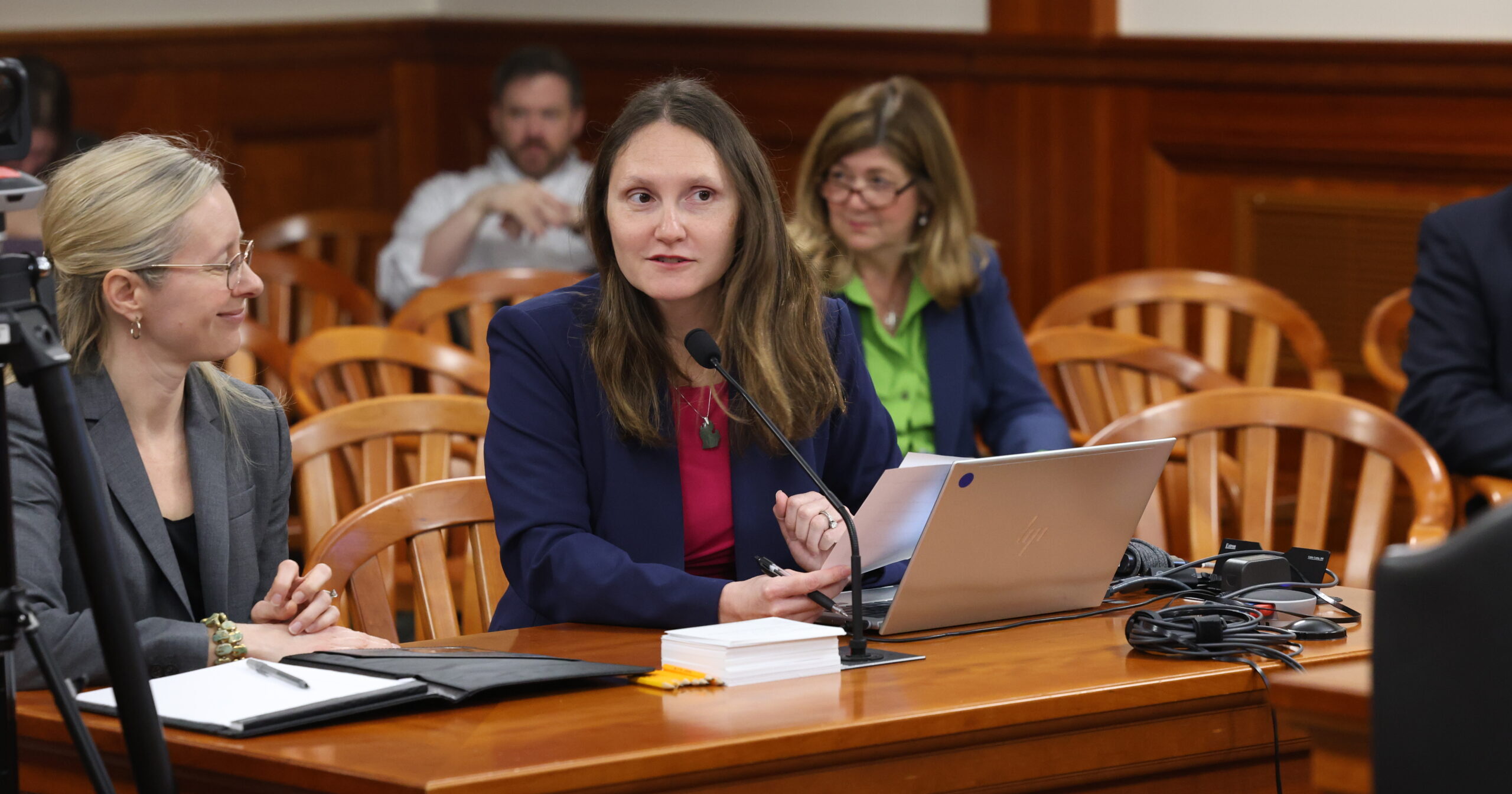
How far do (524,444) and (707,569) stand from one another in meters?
0.28

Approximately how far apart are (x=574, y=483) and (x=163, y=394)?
1.59ft

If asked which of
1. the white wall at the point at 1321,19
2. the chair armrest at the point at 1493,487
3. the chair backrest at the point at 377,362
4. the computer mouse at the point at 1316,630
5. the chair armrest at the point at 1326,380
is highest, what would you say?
the white wall at the point at 1321,19

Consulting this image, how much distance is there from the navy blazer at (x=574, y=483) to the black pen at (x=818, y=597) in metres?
0.07

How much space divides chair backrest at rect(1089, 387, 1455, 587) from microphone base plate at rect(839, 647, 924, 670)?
880 millimetres

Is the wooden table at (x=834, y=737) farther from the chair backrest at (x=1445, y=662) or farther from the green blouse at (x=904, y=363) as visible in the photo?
the green blouse at (x=904, y=363)

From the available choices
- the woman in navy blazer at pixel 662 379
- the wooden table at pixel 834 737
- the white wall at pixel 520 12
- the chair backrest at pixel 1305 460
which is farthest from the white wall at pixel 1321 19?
the wooden table at pixel 834 737

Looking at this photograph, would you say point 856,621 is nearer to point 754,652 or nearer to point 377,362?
point 754,652

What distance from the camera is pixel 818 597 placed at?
196cm

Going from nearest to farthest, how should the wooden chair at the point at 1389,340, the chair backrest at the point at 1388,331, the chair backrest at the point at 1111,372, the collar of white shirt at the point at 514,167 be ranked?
the chair backrest at the point at 1111,372 → the wooden chair at the point at 1389,340 → the chair backrest at the point at 1388,331 → the collar of white shirt at the point at 514,167

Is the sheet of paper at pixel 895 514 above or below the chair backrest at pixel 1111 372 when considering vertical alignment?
above

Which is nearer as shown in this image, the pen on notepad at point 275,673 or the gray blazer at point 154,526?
the pen on notepad at point 275,673

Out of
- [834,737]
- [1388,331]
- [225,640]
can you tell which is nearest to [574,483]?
[225,640]

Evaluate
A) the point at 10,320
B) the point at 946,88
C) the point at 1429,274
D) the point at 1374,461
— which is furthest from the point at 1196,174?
the point at 10,320

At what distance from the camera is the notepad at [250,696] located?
5.24 ft
